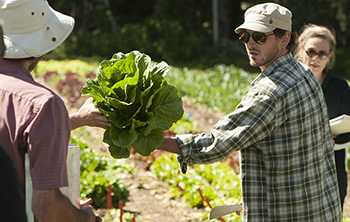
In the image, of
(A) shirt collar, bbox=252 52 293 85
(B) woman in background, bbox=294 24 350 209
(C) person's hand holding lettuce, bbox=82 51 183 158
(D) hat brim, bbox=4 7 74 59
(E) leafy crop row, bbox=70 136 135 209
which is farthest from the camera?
(E) leafy crop row, bbox=70 136 135 209

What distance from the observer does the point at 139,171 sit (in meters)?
6.11

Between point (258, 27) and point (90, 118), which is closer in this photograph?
point (90, 118)

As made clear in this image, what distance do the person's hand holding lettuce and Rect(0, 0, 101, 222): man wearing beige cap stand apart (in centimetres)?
58

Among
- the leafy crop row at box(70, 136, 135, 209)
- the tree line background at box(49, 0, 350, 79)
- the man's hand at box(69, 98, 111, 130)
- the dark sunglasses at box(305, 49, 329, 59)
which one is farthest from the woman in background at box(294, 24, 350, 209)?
→ the tree line background at box(49, 0, 350, 79)

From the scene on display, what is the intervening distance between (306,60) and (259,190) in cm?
173

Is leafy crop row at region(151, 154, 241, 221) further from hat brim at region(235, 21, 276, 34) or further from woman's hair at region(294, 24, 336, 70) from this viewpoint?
hat brim at region(235, 21, 276, 34)

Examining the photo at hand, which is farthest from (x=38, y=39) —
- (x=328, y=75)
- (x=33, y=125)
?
(x=328, y=75)

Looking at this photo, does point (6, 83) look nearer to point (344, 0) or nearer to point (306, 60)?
point (306, 60)

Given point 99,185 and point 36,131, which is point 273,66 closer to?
point 36,131

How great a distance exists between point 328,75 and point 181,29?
68.7 feet

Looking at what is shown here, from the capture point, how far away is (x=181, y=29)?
2416cm

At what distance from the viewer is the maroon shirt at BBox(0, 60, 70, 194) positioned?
1545 millimetres

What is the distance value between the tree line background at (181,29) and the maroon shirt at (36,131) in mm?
20066

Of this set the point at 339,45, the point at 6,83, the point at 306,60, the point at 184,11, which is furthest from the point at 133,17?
the point at 6,83
